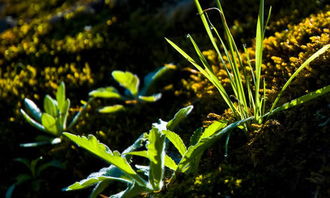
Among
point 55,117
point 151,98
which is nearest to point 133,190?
point 151,98

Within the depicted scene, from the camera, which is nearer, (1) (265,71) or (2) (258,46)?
(2) (258,46)

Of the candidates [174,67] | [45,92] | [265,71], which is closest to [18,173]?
[45,92]

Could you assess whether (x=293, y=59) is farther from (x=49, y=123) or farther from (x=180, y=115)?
(x=49, y=123)

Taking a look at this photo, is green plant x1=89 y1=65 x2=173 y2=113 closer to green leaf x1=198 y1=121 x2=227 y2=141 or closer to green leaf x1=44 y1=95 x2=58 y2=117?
green leaf x1=44 y1=95 x2=58 y2=117

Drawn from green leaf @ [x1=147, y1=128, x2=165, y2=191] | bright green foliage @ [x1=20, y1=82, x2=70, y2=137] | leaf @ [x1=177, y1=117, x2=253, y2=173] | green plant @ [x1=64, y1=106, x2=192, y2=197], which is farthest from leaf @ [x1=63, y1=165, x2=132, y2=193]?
bright green foliage @ [x1=20, y1=82, x2=70, y2=137]

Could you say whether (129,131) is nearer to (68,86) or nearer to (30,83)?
(68,86)

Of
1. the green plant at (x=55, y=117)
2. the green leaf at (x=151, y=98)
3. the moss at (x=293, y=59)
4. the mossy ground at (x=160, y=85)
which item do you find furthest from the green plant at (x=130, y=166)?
the green plant at (x=55, y=117)
